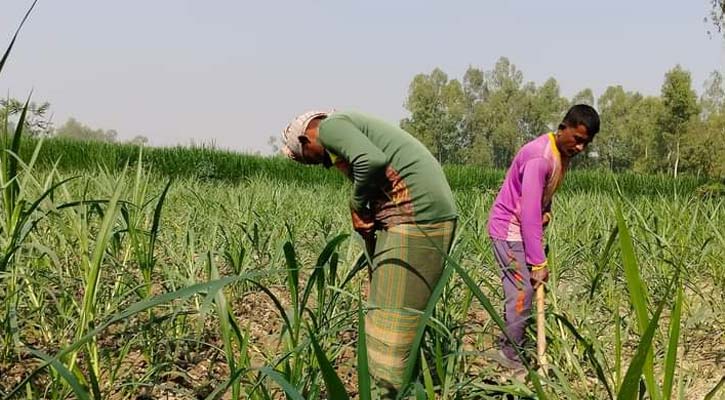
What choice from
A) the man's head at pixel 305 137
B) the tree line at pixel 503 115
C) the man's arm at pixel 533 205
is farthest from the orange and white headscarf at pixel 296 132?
the tree line at pixel 503 115

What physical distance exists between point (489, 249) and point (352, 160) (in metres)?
1.96

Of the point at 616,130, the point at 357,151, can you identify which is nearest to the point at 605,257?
the point at 357,151

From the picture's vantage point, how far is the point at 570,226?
4395 mm

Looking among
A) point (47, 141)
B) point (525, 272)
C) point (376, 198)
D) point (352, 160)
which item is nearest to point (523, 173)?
point (525, 272)

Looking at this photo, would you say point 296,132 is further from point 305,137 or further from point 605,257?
point 605,257

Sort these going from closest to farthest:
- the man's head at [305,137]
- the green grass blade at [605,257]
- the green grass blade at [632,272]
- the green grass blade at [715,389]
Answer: the green grass blade at [632,272] < the green grass blade at [715,389] < the green grass blade at [605,257] < the man's head at [305,137]

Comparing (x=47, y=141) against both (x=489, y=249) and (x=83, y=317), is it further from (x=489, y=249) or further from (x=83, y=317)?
(x=83, y=317)

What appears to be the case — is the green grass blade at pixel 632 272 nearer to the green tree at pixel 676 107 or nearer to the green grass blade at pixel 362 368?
the green grass blade at pixel 362 368

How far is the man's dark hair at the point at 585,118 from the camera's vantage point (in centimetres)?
224

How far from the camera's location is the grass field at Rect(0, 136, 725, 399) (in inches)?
43.9

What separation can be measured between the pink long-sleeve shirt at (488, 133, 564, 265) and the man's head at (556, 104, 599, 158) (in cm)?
6

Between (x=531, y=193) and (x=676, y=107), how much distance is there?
37.7 m

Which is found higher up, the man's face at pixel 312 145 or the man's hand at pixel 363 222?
the man's face at pixel 312 145

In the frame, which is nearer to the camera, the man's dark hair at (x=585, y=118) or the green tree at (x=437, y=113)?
the man's dark hair at (x=585, y=118)
